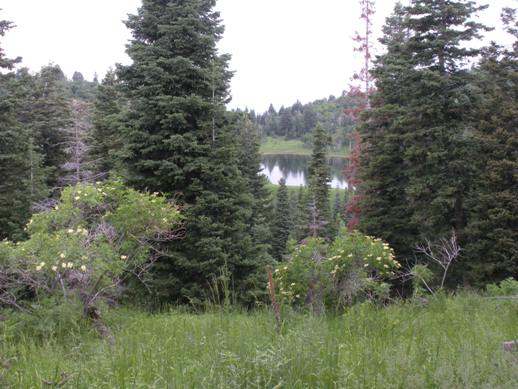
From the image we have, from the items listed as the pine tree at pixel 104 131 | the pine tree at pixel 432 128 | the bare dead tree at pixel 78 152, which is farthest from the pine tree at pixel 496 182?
the pine tree at pixel 104 131

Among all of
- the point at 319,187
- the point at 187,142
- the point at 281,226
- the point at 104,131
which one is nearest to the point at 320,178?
the point at 319,187

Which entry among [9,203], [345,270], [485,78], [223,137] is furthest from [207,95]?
[9,203]

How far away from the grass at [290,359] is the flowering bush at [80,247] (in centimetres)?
221

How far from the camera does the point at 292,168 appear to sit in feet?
476

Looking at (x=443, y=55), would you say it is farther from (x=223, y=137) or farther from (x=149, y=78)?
(x=149, y=78)

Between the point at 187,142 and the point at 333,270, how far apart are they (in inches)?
266

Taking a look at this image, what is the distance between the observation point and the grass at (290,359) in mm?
2504

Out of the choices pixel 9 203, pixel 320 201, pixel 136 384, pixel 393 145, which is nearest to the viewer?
pixel 136 384

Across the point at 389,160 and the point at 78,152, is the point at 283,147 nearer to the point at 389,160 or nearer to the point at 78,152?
the point at 78,152

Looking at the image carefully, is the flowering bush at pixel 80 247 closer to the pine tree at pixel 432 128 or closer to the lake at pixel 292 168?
the pine tree at pixel 432 128

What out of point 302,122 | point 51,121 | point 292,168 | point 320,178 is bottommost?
point 292,168

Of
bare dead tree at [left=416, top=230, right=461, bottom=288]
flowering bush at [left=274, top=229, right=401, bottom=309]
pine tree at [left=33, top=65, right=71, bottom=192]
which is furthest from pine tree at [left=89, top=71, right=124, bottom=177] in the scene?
flowering bush at [left=274, top=229, right=401, bottom=309]

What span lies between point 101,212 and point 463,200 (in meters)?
12.3

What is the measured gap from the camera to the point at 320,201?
→ 112ft
